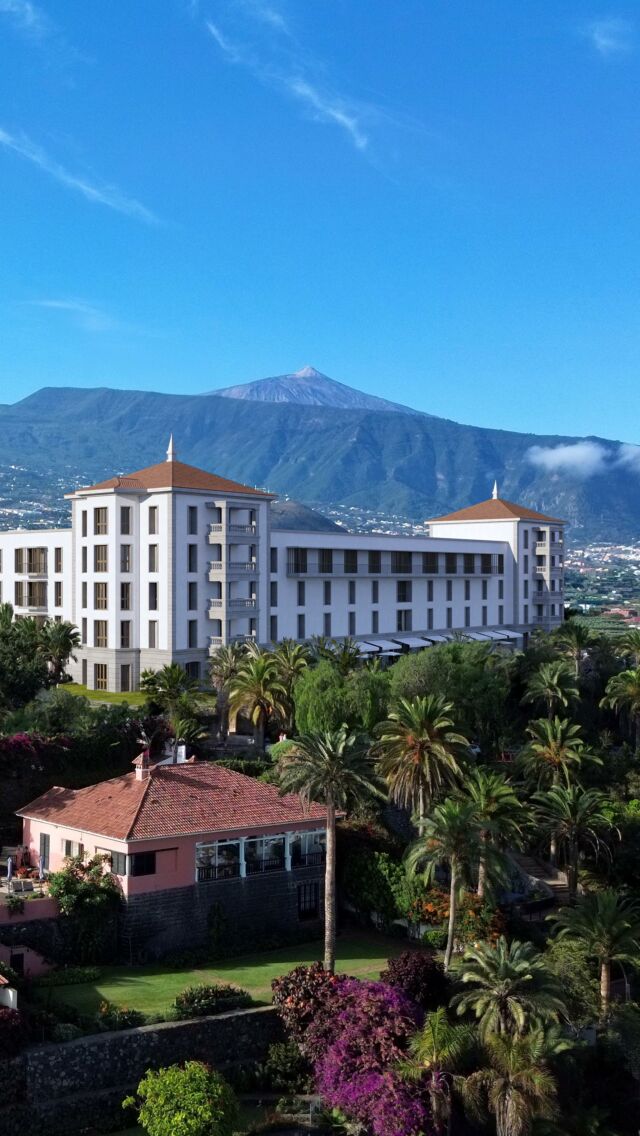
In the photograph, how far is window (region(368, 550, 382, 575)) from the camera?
82.8 metres

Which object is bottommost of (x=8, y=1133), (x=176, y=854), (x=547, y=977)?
(x=8, y=1133)

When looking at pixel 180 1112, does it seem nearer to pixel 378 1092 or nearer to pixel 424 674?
pixel 378 1092

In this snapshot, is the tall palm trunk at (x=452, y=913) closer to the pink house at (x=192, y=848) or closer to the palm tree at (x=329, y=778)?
the palm tree at (x=329, y=778)

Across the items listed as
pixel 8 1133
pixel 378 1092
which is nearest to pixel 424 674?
pixel 378 1092

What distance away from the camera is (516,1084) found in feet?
102

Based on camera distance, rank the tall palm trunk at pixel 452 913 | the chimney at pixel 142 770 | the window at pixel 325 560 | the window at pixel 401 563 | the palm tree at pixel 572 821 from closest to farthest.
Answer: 1. the tall palm trunk at pixel 452 913
2. the chimney at pixel 142 770
3. the palm tree at pixel 572 821
4. the window at pixel 325 560
5. the window at pixel 401 563

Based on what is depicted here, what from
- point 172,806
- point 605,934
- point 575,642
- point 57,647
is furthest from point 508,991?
point 575,642

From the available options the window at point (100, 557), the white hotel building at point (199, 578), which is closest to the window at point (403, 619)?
the white hotel building at point (199, 578)

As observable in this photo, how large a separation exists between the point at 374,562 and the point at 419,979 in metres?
50.7

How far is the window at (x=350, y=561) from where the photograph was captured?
3167 inches

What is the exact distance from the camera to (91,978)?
3534 centimetres

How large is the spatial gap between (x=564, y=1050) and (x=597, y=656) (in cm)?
4484

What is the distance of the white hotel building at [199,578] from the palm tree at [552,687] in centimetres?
1686

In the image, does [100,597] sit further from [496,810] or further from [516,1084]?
[516,1084]
